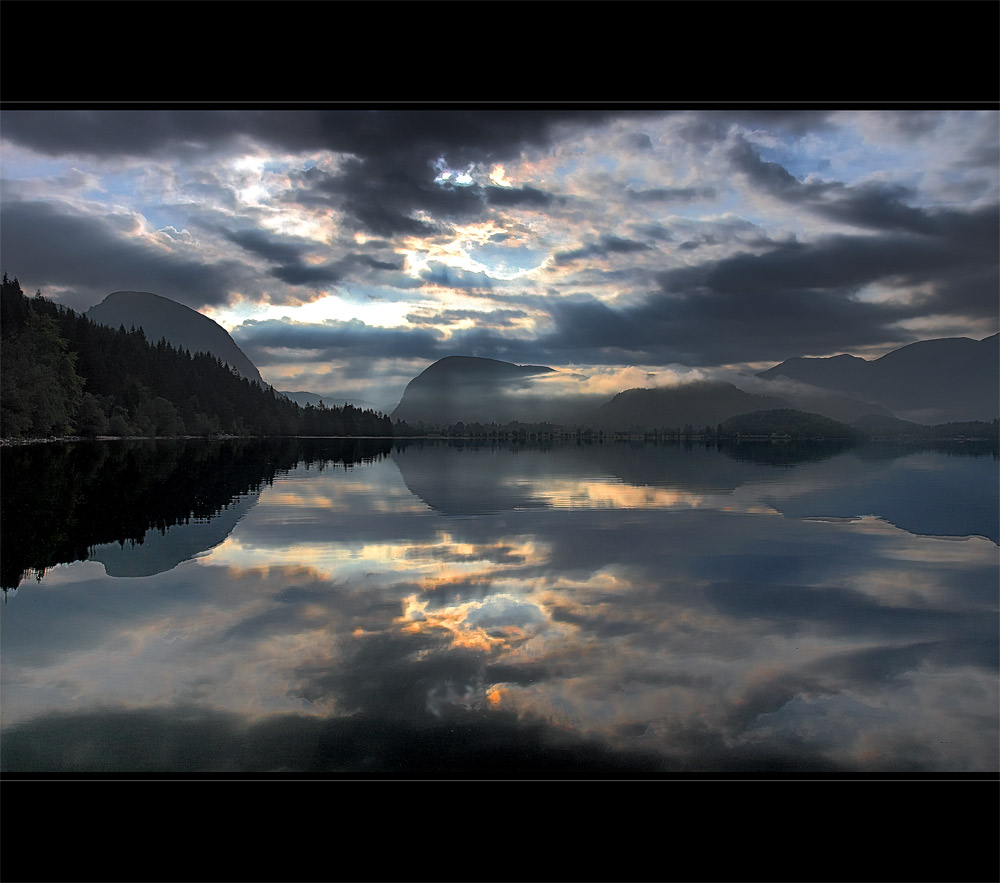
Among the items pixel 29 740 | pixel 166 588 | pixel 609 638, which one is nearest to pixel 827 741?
pixel 609 638

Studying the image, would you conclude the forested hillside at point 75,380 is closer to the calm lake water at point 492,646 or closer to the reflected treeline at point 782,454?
the calm lake water at point 492,646

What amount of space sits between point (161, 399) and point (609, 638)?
16350 centimetres

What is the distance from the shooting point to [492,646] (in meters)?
11.8

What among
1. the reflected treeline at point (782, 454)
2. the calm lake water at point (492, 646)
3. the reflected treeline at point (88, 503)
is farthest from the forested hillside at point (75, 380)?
the reflected treeline at point (782, 454)

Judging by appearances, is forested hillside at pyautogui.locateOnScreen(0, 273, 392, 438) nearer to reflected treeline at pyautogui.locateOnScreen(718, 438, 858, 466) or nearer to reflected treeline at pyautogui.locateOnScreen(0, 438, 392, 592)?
reflected treeline at pyautogui.locateOnScreen(0, 438, 392, 592)

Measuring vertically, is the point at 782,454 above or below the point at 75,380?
below

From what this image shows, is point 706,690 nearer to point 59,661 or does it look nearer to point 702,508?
point 59,661

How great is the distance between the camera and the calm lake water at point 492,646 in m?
8.21

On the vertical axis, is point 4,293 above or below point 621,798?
above

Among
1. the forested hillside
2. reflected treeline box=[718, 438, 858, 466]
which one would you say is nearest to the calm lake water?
reflected treeline box=[718, 438, 858, 466]

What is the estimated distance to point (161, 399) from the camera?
509ft

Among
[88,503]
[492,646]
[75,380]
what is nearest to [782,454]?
[88,503]

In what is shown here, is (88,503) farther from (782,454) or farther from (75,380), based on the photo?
(782,454)
